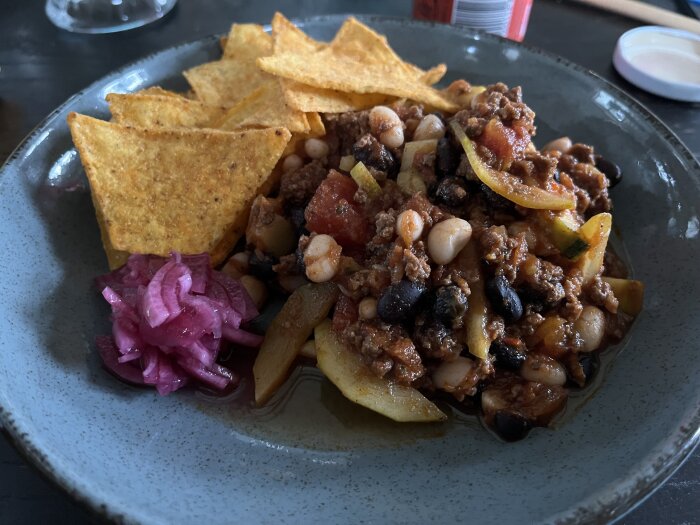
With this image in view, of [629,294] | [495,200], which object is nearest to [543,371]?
[629,294]

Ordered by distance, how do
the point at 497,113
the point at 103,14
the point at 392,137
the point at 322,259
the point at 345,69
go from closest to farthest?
1. the point at 322,259
2. the point at 497,113
3. the point at 392,137
4. the point at 345,69
5. the point at 103,14

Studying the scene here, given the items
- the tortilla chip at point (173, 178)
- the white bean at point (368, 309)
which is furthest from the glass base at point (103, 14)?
the white bean at point (368, 309)

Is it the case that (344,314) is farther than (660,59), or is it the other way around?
(660,59)

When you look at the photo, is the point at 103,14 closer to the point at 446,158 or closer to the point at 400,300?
the point at 446,158

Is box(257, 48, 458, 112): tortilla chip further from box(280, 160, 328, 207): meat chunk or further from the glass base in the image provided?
the glass base

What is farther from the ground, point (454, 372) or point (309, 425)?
point (454, 372)

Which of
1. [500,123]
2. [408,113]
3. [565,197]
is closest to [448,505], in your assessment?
[565,197]
